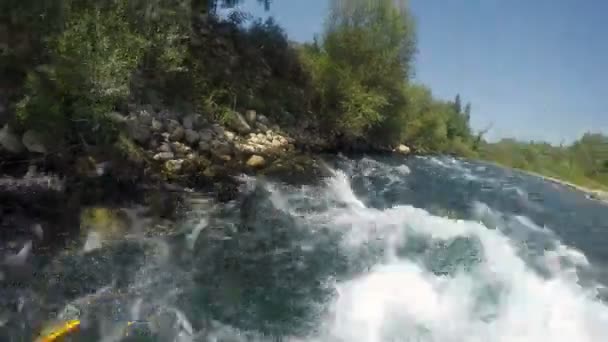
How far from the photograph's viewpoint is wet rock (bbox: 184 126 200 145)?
45.4 feet

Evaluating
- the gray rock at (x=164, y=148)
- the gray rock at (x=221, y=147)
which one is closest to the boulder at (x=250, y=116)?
the gray rock at (x=221, y=147)

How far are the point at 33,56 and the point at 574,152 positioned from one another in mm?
66985

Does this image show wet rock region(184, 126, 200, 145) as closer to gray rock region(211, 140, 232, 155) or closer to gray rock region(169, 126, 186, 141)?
gray rock region(169, 126, 186, 141)

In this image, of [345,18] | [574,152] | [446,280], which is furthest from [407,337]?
[574,152]

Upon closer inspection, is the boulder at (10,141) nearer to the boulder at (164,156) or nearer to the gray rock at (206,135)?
the boulder at (164,156)

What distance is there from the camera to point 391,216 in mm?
10492

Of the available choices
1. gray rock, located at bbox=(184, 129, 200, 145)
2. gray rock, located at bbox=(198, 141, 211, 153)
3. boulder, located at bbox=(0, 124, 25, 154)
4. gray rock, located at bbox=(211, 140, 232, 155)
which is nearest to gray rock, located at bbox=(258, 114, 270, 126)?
gray rock, located at bbox=(211, 140, 232, 155)

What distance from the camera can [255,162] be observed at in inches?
588

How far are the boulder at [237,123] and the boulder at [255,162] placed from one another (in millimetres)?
2205

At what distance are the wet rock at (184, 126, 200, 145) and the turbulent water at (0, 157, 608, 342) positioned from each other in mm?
3859

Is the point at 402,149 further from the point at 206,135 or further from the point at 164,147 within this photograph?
the point at 164,147

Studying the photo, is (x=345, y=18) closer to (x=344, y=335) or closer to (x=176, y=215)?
(x=176, y=215)

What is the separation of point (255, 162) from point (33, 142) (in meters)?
6.78

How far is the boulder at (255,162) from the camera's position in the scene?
14.8 metres
